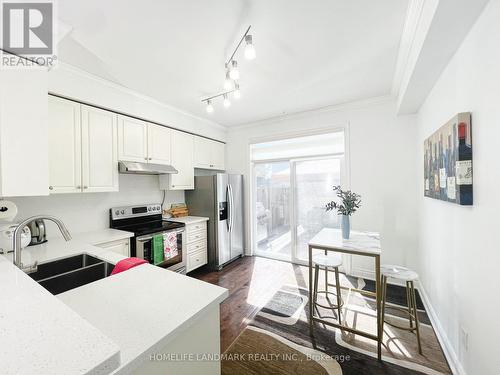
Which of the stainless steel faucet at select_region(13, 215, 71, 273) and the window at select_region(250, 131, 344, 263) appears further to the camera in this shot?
the window at select_region(250, 131, 344, 263)

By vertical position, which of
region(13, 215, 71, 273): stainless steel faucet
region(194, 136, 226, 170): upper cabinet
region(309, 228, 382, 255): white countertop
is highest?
region(194, 136, 226, 170): upper cabinet

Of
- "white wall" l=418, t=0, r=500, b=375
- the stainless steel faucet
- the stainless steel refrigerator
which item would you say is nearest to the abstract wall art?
"white wall" l=418, t=0, r=500, b=375

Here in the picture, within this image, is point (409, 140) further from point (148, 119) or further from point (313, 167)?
point (148, 119)

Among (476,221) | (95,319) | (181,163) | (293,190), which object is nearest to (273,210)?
(293,190)

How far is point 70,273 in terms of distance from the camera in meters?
1.43

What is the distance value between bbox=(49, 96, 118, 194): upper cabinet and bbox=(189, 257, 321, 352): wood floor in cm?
192

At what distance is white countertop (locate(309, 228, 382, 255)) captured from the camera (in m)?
1.81

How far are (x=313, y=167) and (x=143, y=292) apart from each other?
3.19 metres

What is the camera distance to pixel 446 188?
1618 millimetres

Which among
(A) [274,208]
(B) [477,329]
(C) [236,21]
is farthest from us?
(A) [274,208]

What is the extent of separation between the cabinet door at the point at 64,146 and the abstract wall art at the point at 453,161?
10.7 ft

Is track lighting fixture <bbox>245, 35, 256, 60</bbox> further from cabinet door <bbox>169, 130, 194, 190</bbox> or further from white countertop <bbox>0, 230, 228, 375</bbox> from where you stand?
cabinet door <bbox>169, 130, 194, 190</bbox>

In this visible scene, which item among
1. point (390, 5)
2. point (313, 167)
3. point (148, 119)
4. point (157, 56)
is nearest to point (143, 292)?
point (157, 56)

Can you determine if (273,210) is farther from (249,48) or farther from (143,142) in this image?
(249,48)
